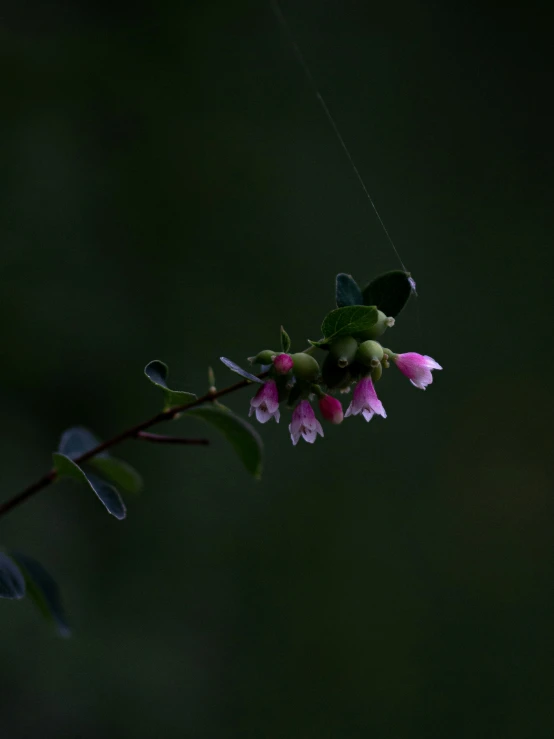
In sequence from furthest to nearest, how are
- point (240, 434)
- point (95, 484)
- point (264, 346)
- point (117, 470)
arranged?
1. point (264, 346)
2. point (117, 470)
3. point (95, 484)
4. point (240, 434)

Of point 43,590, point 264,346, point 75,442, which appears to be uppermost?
point 75,442

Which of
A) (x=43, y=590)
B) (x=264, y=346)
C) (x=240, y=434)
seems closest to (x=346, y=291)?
(x=240, y=434)

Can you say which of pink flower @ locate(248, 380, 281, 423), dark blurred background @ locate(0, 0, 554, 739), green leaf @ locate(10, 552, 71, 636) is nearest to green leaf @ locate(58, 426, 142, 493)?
green leaf @ locate(10, 552, 71, 636)

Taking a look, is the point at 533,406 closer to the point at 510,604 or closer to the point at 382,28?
the point at 510,604

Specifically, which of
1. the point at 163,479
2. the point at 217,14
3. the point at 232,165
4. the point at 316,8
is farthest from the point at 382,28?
the point at 163,479

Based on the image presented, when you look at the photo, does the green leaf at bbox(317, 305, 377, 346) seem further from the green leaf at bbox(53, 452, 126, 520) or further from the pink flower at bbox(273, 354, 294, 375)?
the green leaf at bbox(53, 452, 126, 520)

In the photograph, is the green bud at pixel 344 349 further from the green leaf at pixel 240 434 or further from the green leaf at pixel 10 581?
the green leaf at pixel 10 581

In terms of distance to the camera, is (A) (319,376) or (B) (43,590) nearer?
(A) (319,376)

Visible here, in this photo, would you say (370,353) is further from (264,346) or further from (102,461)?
(264,346)

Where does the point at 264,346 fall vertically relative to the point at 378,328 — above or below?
below
